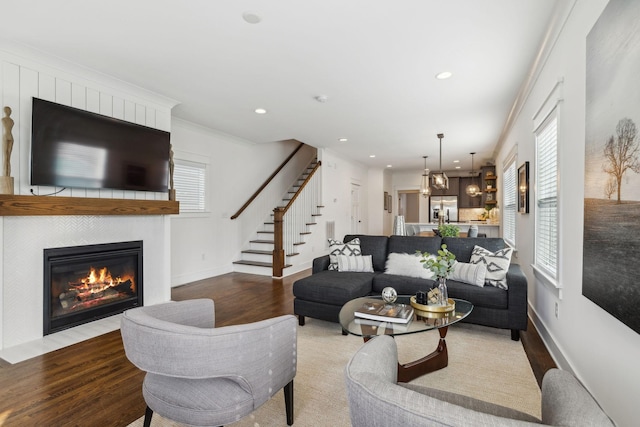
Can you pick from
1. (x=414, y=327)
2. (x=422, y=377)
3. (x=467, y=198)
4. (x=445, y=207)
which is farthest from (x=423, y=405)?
(x=445, y=207)

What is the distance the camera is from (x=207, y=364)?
1365mm

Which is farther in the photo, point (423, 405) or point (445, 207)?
point (445, 207)

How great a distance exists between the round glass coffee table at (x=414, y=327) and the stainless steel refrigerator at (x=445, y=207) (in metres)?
8.71

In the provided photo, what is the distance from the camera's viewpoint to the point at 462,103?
14.0ft

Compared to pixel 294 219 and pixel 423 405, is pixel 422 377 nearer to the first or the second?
pixel 423 405

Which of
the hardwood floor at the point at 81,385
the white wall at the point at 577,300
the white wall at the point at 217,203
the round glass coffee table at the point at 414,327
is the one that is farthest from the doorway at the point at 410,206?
the round glass coffee table at the point at 414,327

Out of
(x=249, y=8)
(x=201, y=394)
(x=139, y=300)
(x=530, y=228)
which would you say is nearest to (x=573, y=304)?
(x=530, y=228)

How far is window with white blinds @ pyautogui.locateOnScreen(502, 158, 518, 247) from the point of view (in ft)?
17.2

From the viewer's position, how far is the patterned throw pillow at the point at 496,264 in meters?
3.24

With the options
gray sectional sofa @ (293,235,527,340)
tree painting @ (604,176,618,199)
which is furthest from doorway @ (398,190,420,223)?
tree painting @ (604,176,618,199)

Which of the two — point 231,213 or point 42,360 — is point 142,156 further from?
point 231,213

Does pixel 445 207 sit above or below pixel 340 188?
below

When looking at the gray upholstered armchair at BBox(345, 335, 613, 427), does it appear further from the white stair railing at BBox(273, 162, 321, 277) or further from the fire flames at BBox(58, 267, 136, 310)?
the white stair railing at BBox(273, 162, 321, 277)

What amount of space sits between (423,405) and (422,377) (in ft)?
5.85
